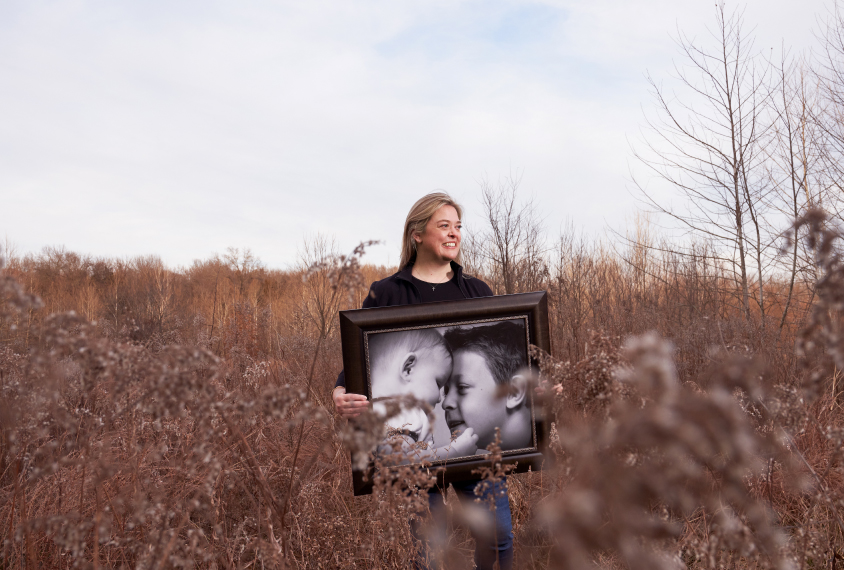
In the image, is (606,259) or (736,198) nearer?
(736,198)

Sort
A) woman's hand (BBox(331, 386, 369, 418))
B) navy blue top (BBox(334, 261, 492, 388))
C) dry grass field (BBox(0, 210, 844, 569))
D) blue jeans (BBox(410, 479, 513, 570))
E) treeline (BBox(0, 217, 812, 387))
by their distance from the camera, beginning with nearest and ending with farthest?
dry grass field (BBox(0, 210, 844, 569)), woman's hand (BBox(331, 386, 369, 418)), blue jeans (BBox(410, 479, 513, 570)), navy blue top (BBox(334, 261, 492, 388)), treeline (BBox(0, 217, 812, 387))

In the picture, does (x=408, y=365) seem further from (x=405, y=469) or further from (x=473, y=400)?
(x=405, y=469)

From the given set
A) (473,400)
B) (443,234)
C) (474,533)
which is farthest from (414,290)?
(474,533)

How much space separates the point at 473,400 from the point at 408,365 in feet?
1.29

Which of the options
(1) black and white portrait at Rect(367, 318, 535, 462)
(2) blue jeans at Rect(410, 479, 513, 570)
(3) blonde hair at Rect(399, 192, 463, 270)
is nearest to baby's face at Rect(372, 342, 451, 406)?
(1) black and white portrait at Rect(367, 318, 535, 462)

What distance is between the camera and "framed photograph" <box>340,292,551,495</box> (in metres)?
2.57

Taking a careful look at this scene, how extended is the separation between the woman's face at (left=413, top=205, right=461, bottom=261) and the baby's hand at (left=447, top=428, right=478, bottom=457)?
1216mm

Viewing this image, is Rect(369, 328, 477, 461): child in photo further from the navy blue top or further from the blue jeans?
the navy blue top

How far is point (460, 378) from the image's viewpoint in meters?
2.65

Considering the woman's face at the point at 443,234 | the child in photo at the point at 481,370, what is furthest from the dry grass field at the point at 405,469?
the woman's face at the point at 443,234

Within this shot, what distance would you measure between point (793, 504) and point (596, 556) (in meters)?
1.89

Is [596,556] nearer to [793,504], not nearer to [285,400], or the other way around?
[793,504]

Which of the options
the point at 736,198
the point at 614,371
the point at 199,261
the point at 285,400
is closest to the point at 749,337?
the point at 736,198

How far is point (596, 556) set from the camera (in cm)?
348
